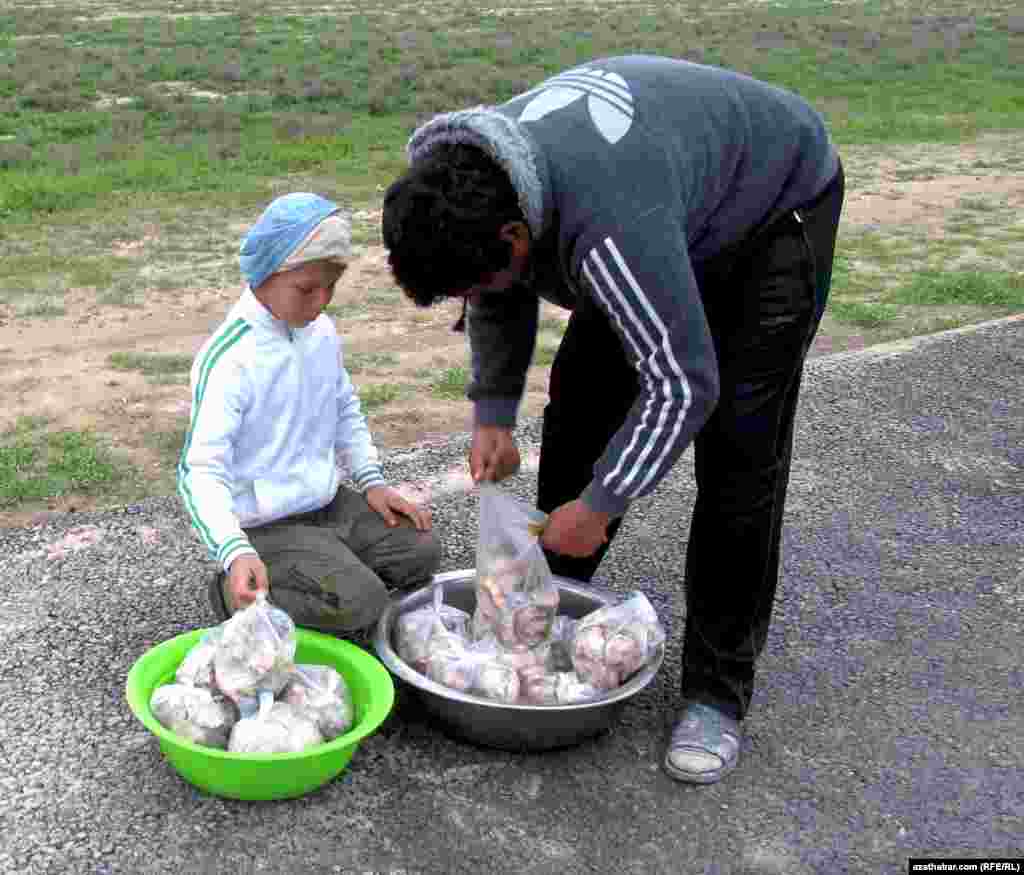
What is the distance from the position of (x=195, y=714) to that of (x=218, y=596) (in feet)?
1.67

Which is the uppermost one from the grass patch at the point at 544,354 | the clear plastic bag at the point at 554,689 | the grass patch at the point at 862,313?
the clear plastic bag at the point at 554,689

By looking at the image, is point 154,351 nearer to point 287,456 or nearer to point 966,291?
point 287,456

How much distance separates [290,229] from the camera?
107 inches

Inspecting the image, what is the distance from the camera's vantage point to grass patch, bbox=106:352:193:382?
17.9 ft

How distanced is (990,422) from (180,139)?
855 cm

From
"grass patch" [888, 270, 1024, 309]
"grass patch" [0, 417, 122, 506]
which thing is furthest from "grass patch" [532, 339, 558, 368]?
"grass patch" [888, 270, 1024, 309]

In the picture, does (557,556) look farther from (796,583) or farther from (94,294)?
(94,294)

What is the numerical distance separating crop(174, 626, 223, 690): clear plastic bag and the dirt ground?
152 centimetres

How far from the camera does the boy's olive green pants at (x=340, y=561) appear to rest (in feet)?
9.34

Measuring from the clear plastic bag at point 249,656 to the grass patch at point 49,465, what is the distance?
5.83ft

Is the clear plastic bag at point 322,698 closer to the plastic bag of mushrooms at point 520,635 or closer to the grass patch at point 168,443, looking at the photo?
the plastic bag of mushrooms at point 520,635

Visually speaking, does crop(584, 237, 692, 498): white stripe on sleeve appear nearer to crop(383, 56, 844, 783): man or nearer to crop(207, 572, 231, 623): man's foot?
crop(383, 56, 844, 783): man

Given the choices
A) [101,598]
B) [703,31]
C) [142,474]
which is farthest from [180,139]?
[703,31]

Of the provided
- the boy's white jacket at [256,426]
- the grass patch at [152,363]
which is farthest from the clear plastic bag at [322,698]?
the grass patch at [152,363]
